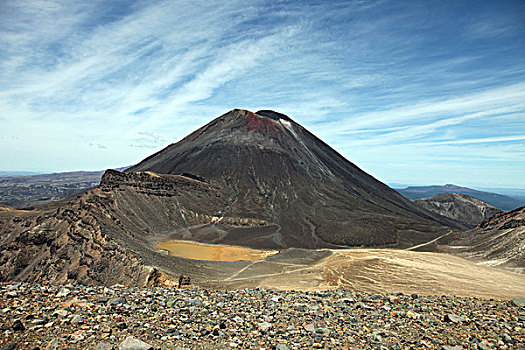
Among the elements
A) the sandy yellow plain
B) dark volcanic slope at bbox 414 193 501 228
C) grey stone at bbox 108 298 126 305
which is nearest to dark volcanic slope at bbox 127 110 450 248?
the sandy yellow plain

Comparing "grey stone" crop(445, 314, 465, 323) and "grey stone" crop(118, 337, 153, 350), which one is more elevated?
"grey stone" crop(118, 337, 153, 350)

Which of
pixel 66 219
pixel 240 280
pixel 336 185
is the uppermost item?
pixel 336 185

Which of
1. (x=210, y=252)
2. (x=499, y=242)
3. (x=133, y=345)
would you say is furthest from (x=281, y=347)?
(x=499, y=242)

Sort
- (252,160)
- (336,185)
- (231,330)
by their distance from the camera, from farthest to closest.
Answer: (252,160) → (336,185) → (231,330)

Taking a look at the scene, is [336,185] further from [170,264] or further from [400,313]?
[400,313]

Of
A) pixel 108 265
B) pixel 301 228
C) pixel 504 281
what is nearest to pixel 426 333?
pixel 108 265

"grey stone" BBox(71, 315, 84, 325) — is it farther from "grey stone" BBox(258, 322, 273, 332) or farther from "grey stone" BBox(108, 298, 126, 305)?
"grey stone" BBox(258, 322, 273, 332)

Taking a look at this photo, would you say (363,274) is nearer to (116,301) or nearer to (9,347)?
(116,301)
